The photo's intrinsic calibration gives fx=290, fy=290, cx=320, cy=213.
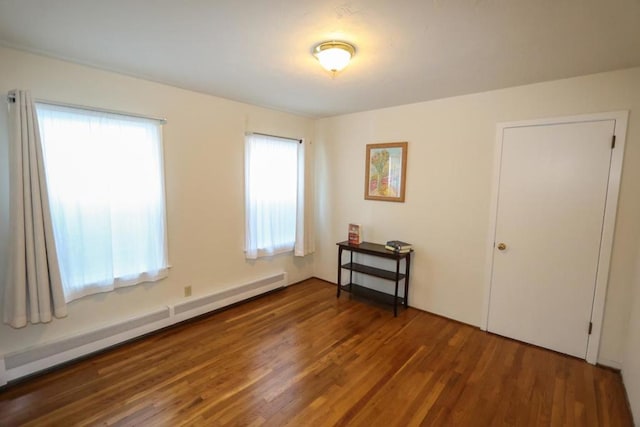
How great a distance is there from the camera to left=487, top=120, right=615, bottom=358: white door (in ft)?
7.80

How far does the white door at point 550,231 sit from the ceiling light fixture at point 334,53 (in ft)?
5.85

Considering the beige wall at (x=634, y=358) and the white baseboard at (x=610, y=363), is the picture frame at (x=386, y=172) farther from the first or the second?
the white baseboard at (x=610, y=363)

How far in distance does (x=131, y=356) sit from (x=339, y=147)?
324cm

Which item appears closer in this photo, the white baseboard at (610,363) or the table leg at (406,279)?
the white baseboard at (610,363)

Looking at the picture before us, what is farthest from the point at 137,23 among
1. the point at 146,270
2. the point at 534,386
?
the point at 534,386

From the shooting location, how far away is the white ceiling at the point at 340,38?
4.92 ft

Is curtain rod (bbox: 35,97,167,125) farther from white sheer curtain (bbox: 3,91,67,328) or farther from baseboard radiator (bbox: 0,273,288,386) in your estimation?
baseboard radiator (bbox: 0,273,288,386)

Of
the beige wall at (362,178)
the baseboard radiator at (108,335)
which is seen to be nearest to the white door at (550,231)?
the beige wall at (362,178)

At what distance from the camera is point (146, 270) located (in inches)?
107

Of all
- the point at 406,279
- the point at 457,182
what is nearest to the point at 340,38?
the point at 457,182

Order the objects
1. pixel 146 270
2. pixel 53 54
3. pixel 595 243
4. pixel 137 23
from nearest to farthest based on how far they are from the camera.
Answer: pixel 137 23, pixel 53 54, pixel 595 243, pixel 146 270

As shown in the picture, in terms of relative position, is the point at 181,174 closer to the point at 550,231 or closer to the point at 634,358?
the point at 550,231

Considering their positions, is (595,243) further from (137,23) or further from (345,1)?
(137,23)

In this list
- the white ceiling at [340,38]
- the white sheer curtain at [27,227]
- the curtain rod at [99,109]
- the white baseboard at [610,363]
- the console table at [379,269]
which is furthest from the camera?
the console table at [379,269]
